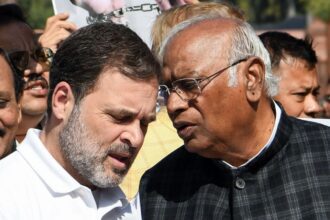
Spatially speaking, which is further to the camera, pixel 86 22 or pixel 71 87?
pixel 86 22

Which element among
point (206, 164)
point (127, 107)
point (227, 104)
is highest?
point (127, 107)

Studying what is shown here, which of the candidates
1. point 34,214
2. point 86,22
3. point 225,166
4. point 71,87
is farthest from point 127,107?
point 86,22

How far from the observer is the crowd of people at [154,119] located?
3539mm

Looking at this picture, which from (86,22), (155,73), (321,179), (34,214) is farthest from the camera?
(86,22)

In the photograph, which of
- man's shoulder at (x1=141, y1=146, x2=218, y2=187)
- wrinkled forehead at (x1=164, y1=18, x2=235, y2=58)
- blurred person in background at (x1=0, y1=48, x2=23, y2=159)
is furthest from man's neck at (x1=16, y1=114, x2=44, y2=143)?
wrinkled forehead at (x1=164, y1=18, x2=235, y2=58)

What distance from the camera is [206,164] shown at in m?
4.31

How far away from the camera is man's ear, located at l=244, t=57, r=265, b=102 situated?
411cm

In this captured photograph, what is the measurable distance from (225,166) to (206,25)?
0.60 m

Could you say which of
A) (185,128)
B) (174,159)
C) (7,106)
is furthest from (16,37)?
(185,128)

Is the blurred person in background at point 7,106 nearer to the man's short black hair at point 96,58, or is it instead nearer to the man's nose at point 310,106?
the man's short black hair at point 96,58

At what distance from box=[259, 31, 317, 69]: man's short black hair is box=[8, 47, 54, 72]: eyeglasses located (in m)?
1.35

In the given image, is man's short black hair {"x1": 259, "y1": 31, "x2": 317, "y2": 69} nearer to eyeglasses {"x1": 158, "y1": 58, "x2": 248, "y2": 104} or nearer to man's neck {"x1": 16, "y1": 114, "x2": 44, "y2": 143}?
man's neck {"x1": 16, "y1": 114, "x2": 44, "y2": 143}

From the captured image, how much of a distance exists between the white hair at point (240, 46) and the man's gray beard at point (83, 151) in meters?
0.77

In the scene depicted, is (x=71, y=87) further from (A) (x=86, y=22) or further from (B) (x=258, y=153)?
(A) (x=86, y=22)
